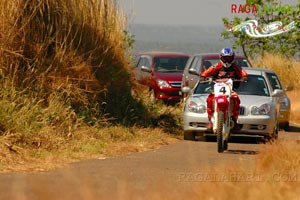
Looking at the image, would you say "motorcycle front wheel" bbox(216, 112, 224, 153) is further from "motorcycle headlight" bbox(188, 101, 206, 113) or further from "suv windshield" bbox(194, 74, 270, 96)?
"suv windshield" bbox(194, 74, 270, 96)

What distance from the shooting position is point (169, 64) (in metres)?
30.6

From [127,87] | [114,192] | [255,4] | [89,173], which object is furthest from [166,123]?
[255,4]

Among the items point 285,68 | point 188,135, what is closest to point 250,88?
point 188,135

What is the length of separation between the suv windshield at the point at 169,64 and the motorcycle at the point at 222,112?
13161 millimetres

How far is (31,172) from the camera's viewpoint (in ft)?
40.8

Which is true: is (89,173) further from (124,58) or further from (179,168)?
(124,58)

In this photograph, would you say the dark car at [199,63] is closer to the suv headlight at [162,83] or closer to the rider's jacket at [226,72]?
the suv headlight at [162,83]

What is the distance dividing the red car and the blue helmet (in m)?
10.1

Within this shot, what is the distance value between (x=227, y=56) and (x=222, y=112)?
1.11 meters

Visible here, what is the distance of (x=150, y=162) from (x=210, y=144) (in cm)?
410

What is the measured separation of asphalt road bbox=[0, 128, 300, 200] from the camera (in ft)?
31.6

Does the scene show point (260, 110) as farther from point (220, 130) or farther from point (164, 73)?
point (164, 73)

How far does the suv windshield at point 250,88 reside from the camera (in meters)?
19.6

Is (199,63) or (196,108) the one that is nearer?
(196,108)
